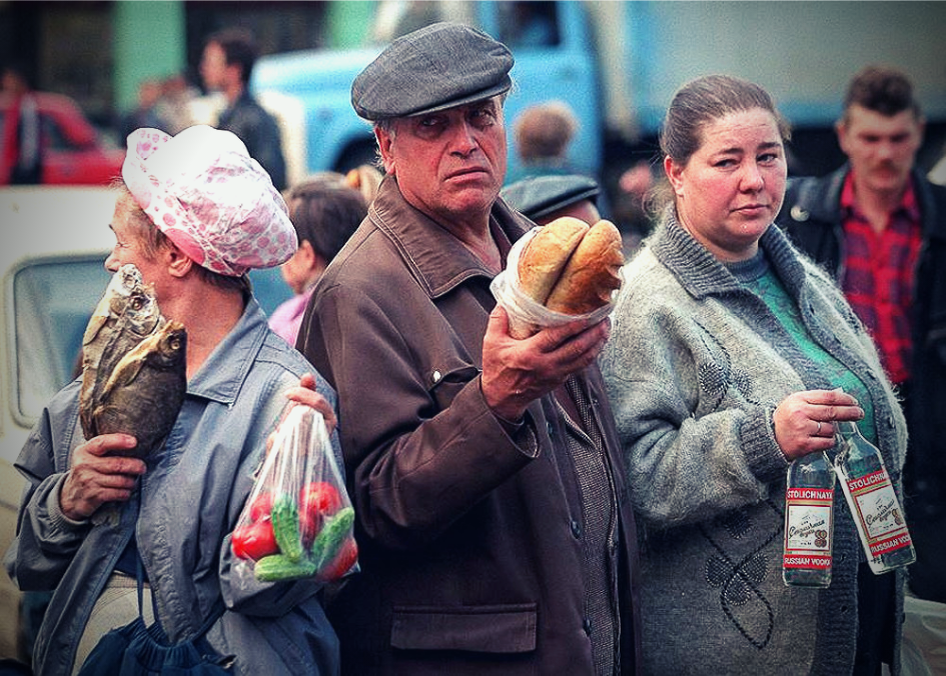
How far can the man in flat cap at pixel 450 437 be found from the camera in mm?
2490

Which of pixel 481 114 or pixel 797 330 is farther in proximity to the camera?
pixel 797 330

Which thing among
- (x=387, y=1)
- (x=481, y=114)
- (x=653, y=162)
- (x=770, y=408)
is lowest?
(x=387, y=1)

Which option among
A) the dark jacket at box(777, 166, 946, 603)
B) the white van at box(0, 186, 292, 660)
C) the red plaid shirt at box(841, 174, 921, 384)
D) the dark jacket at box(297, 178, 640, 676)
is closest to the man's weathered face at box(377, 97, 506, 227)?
the dark jacket at box(297, 178, 640, 676)

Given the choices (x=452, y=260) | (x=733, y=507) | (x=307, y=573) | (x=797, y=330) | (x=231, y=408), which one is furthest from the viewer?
(x=797, y=330)

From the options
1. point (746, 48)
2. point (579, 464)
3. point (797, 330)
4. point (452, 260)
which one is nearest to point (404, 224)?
point (452, 260)

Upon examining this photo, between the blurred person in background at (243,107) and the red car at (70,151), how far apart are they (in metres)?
4.89

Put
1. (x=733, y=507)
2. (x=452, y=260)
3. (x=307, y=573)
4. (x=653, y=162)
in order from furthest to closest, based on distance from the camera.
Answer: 1. (x=653, y=162)
2. (x=733, y=507)
3. (x=452, y=260)
4. (x=307, y=573)

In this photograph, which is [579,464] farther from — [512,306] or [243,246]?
[243,246]

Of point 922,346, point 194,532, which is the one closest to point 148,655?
point 194,532

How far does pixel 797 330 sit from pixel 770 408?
1.08 feet

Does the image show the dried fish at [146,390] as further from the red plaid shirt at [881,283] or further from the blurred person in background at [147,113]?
the blurred person in background at [147,113]

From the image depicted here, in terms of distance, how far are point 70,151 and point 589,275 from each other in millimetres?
12796

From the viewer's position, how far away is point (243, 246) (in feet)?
8.29

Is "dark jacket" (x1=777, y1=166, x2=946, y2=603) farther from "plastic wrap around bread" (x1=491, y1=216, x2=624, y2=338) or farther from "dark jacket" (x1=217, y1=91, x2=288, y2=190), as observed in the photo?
"dark jacket" (x1=217, y1=91, x2=288, y2=190)
